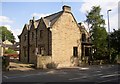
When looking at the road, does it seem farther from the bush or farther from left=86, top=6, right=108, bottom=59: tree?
left=86, top=6, right=108, bottom=59: tree

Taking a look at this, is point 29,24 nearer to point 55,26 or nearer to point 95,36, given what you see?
point 55,26

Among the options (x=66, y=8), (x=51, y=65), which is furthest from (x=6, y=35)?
(x=51, y=65)

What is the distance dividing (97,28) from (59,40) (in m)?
7.77

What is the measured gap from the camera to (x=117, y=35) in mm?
35562

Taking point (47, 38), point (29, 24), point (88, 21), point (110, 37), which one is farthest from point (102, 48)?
point (29, 24)

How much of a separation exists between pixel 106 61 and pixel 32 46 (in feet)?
44.1

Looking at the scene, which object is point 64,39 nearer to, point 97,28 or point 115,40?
point 97,28

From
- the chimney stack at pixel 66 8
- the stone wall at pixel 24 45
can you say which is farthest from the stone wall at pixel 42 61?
the stone wall at pixel 24 45

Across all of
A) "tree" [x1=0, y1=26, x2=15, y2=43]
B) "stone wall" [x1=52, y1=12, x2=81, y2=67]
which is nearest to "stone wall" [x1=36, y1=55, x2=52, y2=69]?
"stone wall" [x1=52, y1=12, x2=81, y2=67]

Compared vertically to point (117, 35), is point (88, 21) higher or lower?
higher

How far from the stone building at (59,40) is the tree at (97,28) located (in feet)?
6.96

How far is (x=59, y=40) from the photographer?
103 ft

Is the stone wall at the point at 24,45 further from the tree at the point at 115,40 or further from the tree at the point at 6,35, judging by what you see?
the tree at the point at 6,35

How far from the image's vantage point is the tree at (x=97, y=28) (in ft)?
116
